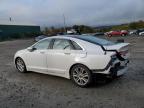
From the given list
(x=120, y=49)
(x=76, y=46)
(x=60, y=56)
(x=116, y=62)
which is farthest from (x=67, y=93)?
(x=120, y=49)

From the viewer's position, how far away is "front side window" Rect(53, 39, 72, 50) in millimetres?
7246

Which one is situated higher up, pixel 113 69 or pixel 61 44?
Result: pixel 61 44

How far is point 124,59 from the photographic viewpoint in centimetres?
674

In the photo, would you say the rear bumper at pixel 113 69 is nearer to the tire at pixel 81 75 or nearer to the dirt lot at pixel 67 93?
the tire at pixel 81 75

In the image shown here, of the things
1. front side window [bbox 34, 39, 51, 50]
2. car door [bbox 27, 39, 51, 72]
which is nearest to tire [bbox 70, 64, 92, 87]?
car door [bbox 27, 39, 51, 72]

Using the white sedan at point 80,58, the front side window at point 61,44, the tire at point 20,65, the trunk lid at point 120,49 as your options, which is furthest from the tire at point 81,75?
the tire at point 20,65

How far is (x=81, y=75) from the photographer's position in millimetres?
6746

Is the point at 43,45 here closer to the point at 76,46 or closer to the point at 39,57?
the point at 39,57

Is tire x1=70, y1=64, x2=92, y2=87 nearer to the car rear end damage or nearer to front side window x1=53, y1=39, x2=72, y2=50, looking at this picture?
the car rear end damage

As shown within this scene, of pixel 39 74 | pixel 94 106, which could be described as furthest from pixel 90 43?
pixel 39 74

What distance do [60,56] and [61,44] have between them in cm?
44

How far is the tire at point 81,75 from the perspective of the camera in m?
6.60

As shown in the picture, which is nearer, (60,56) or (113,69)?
(113,69)

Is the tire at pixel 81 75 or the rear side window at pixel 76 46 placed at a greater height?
the rear side window at pixel 76 46
